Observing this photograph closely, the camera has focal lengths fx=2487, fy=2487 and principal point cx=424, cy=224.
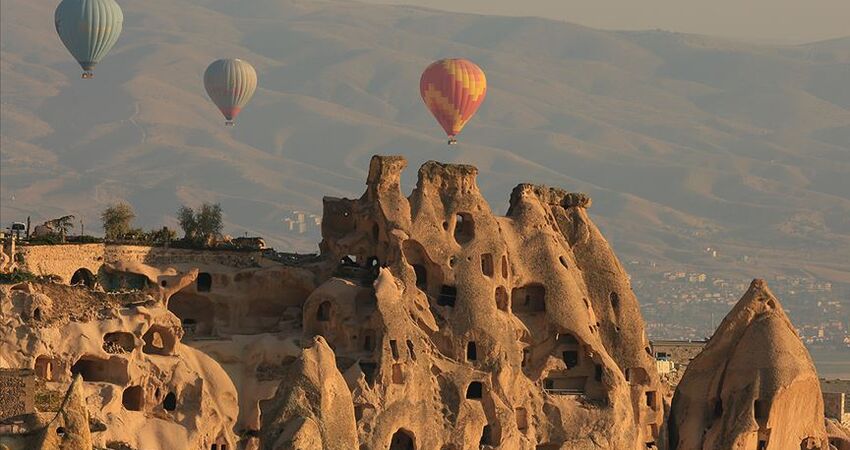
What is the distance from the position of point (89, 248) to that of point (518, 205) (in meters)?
13.8

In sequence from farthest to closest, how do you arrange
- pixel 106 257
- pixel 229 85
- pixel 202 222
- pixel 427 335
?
pixel 229 85, pixel 202 222, pixel 106 257, pixel 427 335

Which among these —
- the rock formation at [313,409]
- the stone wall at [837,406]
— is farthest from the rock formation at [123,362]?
the stone wall at [837,406]

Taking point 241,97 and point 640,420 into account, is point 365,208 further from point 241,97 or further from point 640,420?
point 241,97

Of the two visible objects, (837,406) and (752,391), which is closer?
(752,391)

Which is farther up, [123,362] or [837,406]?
[837,406]

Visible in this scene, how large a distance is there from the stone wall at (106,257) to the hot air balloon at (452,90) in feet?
73.9

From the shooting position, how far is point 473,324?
242ft

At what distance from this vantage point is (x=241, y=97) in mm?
109188

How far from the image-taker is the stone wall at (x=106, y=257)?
237ft

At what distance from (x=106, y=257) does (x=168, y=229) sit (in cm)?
690

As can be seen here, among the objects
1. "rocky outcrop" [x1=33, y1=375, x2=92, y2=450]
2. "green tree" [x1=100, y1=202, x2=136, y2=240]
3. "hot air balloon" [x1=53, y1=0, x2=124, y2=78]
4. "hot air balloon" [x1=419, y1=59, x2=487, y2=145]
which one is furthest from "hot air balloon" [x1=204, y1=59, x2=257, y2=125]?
"rocky outcrop" [x1=33, y1=375, x2=92, y2=450]

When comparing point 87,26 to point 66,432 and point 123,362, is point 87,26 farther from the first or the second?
point 66,432

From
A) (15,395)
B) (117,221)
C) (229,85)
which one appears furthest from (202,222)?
(15,395)

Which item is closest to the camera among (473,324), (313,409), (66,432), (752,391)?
(66,432)
